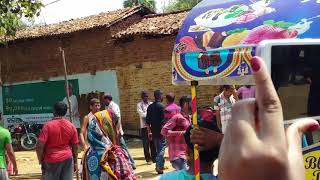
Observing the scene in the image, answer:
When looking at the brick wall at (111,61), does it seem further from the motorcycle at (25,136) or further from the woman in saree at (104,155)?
the woman in saree at (104,155)

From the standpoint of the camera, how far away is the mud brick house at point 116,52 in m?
17.7

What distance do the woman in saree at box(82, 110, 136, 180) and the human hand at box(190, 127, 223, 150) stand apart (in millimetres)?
3837

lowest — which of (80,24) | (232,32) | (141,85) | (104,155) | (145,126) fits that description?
(145,126)

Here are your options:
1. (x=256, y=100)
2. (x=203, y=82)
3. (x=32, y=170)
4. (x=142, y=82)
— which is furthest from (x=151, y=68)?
(x=256, y=100)

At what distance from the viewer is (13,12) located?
11.5 meters

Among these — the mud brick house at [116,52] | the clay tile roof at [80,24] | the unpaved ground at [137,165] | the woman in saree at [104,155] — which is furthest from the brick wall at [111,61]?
the woman in saree at [104,155]

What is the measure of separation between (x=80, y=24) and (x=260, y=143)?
2002 centimetres

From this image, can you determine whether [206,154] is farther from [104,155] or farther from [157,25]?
[157,25]

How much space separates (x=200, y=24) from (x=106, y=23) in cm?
1528

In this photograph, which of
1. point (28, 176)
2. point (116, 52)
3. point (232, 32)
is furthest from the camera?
point (116, 52)

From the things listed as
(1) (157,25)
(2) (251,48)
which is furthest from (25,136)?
(2) (251,48)

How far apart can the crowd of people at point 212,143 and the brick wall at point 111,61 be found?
887 cm

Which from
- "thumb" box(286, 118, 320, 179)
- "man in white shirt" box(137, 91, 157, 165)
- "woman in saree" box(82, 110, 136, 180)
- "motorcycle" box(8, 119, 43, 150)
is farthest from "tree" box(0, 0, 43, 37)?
"thumb" box(286, 118, 320, 179)

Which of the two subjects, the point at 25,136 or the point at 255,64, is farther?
the point at 25,136
